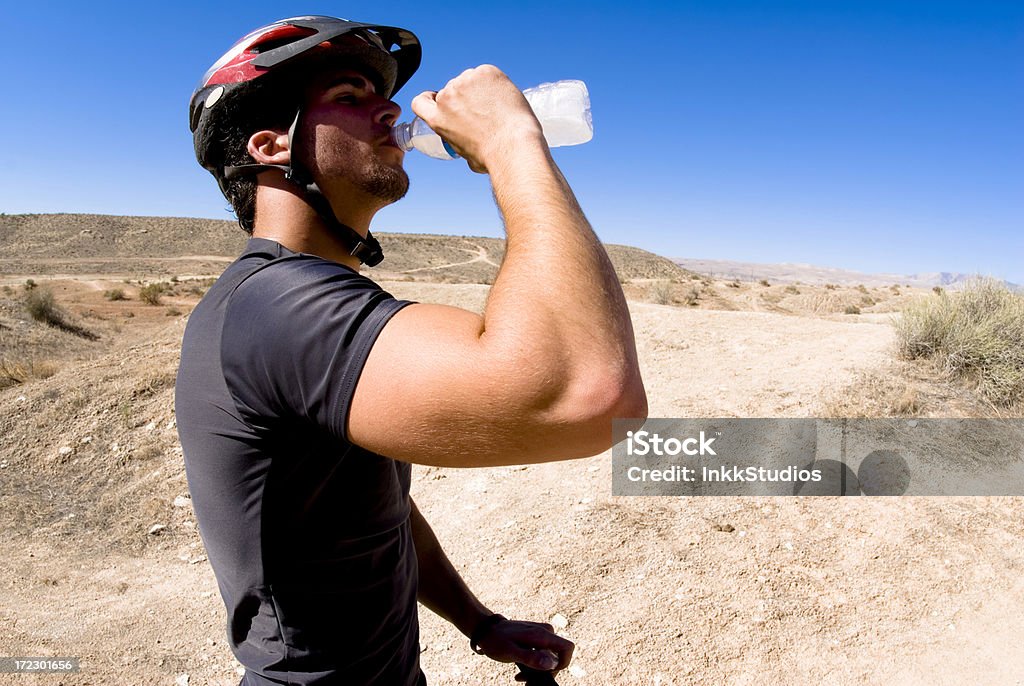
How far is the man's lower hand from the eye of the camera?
1.71 m

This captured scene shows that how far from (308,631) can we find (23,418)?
8.36m

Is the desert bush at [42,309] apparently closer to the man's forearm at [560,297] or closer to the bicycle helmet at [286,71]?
the bicycle helmet at [286,71]

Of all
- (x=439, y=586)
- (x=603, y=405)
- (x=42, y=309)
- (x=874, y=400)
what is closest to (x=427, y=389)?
(x=603, y=405)

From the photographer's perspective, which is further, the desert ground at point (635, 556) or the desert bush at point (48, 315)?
the desert bush at point (48, 315)

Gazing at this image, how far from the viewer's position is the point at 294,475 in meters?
1.04

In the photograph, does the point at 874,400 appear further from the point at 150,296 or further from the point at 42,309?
the point at 150,296

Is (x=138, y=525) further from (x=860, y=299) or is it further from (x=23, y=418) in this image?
(x=860, y=299)

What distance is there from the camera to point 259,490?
1.04 meters

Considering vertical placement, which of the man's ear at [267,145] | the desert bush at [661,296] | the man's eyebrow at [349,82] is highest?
the man's eyebrow at [349,82]

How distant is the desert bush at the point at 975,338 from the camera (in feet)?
20.8

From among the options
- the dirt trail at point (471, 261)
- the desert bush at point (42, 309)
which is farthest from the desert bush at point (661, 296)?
the dirt trail at point (471, 261)

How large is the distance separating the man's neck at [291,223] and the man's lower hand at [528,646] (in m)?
1.14

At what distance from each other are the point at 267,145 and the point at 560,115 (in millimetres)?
682

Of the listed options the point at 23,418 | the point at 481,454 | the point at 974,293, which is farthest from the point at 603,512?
the point at 23,418
